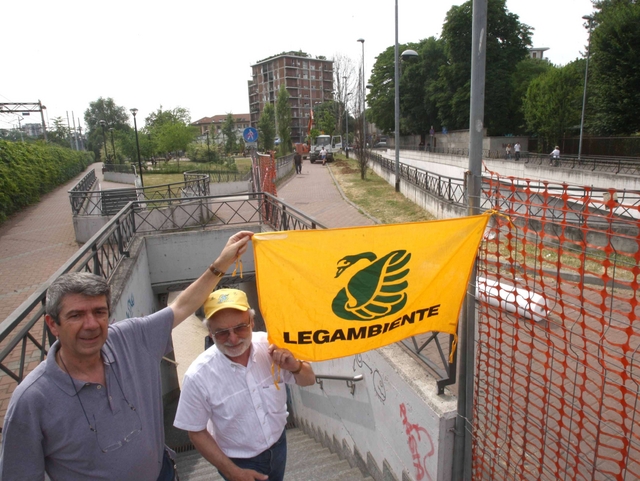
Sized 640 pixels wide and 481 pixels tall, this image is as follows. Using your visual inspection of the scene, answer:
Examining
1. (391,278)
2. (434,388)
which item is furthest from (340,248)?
(434,388)

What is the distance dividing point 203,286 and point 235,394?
63 centimetres

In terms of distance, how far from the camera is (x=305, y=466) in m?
4.90

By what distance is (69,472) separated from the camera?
187 cm

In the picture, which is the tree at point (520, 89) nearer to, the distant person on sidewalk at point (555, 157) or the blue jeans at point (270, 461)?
the distant person on sidewalk at point (555, 157)

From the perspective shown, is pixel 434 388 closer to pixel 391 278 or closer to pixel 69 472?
pixel 391 278

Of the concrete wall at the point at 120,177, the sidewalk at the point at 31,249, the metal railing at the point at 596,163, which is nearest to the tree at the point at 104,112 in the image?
the concrete wall at the point at 120,177

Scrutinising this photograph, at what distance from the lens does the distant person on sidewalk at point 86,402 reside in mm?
1741

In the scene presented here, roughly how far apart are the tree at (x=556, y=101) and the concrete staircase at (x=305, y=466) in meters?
31.4

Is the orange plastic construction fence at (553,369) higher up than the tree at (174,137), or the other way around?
the tree at (174,137)

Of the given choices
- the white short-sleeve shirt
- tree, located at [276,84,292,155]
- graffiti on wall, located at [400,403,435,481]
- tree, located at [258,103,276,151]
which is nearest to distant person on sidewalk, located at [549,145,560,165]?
graffiti on wall, located at [400,403,435,481]

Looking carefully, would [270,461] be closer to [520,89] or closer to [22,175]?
[22,175]

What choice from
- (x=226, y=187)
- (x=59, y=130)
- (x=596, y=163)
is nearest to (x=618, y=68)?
(x=596, y=163)

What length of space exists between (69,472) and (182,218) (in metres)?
12.7

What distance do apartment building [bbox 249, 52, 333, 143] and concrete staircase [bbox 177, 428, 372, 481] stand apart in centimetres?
9012
